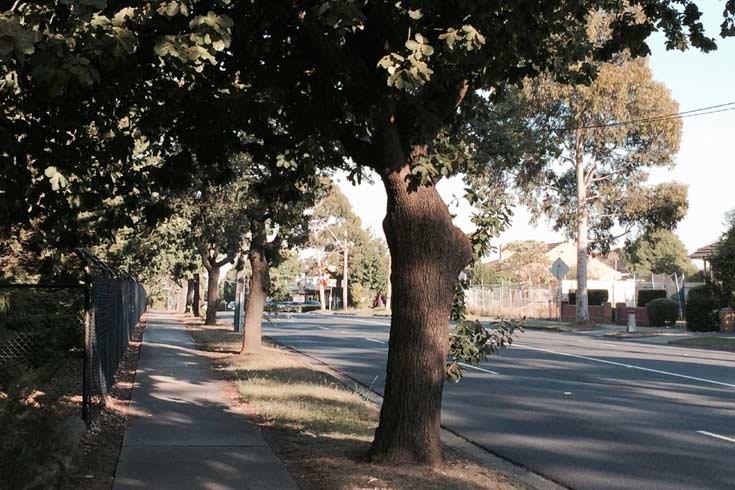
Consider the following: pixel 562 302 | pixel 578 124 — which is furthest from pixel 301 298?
pixel 578 124

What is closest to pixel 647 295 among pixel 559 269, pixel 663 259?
pixel 559 269

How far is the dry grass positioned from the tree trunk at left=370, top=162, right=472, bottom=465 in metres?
0.24

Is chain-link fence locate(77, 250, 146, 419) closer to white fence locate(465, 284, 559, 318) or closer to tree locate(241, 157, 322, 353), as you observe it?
tree locate(241, 157, 322, 353)

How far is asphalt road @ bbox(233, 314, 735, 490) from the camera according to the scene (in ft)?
26.0

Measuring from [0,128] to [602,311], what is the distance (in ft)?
135

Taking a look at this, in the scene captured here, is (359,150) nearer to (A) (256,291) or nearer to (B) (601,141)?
(A) (256,291)

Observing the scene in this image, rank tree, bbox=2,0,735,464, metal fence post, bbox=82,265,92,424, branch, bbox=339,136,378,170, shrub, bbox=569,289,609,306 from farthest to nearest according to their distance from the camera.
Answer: shrub, bbox=569,289,609,306 → metal fence post, bbox=82,265,92,424 → branch, bbox=339,136,378,170 → tree, bbox=2,0,735,464

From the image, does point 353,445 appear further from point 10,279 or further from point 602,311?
point 602,311

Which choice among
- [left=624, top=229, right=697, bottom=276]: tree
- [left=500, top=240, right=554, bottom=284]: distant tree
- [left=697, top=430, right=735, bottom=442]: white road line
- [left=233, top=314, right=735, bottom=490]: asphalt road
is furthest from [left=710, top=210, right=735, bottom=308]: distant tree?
[left=624, top=229, right=697, bottom=276]: tree

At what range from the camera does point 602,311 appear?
4428 centimetres

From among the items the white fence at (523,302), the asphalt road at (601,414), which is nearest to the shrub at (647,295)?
the white fence at (523,302)

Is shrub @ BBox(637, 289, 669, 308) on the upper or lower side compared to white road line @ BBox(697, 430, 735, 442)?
upper

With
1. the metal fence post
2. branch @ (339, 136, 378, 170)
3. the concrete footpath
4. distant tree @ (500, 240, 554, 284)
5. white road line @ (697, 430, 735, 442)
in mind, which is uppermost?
distant tree @ (500, 240, 554, 284)

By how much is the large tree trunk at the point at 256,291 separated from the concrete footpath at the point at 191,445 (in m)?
4.81
